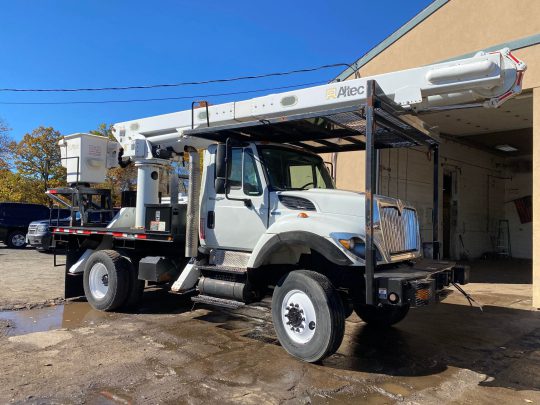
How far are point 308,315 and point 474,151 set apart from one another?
16.9m

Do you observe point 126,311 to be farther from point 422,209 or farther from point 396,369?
point 422,209

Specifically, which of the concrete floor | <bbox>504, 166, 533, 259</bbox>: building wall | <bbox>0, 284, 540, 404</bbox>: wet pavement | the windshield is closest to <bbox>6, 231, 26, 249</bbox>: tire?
the concrete floor

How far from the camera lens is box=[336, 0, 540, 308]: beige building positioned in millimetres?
8945

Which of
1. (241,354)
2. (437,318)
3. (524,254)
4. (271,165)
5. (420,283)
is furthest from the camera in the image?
(524,254)

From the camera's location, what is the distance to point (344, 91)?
20.2 ft

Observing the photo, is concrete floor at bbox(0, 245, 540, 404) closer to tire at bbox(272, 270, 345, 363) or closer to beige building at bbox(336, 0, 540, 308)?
tire at bbox(272, 270, 345, 363)

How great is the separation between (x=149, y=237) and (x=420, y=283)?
435 cm

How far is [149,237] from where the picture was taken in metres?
7.34

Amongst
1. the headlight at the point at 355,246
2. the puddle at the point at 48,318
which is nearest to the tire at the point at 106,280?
the puddle at the point at 48,318

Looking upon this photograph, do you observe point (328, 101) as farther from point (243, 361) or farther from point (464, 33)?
point (464, 33)

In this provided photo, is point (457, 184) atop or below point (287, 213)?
atop

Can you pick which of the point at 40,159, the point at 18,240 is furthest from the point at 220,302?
the point at 40,159

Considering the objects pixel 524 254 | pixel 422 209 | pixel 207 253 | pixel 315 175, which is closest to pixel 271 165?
pixel 315 175

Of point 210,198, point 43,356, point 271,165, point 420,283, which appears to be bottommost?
point 43,356
